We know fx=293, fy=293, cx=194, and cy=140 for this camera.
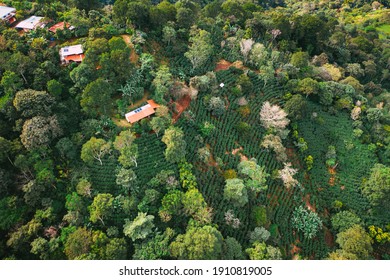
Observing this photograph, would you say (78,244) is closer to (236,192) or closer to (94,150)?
(94,150)

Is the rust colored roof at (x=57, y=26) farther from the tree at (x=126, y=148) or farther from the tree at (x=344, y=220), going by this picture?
the tree at (x=344, y=220)

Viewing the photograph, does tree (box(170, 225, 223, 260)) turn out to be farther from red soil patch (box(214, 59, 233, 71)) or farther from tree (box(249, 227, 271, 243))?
red soil patch (box(214, 59, 233, 71))

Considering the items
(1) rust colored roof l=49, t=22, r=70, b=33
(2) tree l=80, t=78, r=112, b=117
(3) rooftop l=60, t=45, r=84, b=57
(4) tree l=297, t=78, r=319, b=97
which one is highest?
(1) rust colored roof l=49, t=22, r=70, b=33

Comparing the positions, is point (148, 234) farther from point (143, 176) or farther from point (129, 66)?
point (129, 66)

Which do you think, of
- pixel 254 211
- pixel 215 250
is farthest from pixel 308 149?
pixel 215 250

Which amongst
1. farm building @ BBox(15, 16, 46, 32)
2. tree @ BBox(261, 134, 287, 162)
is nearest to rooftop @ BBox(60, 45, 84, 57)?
farm building @ BBox(15, 16, 46, 32)
